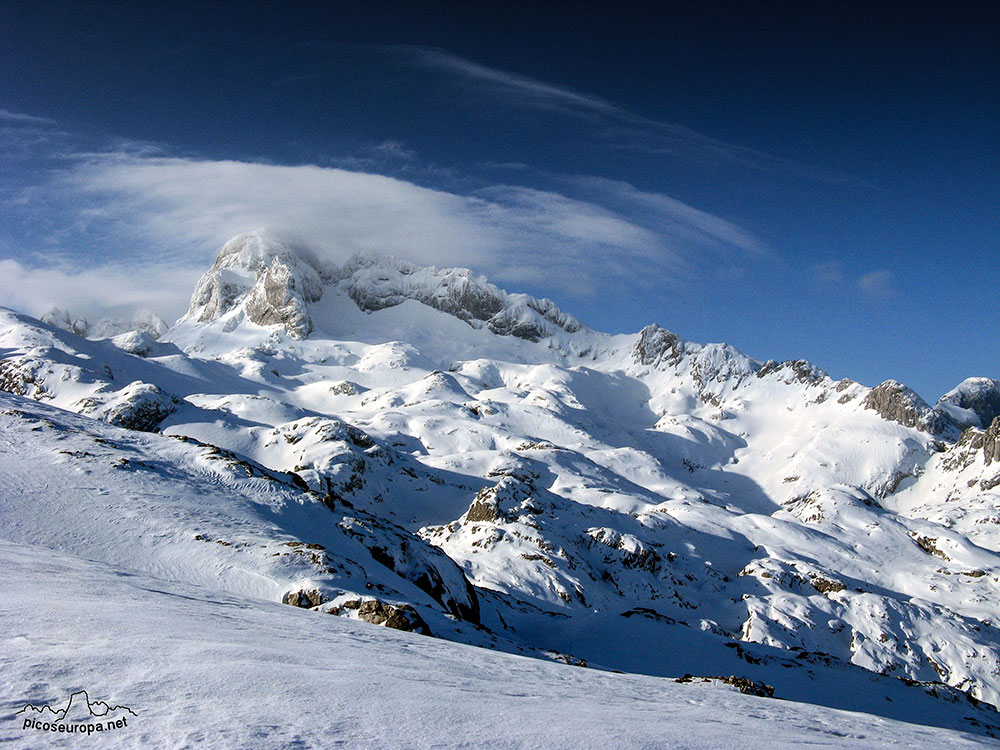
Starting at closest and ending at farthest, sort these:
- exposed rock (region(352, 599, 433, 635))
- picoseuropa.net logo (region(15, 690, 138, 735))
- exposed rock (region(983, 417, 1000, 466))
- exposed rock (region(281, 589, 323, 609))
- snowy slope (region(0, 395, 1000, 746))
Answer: picoseuropa.net logo (region(15, 690, 138, 735)) → snowy slope (region(0, 395, 1000, 746)) → exposed rock (region(352, 599, 433, 635)) → exposed rock (region(281, 589, 323, 609)) → exposed rock (region(983, 417, 1000, 466))

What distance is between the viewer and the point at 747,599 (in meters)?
98.6

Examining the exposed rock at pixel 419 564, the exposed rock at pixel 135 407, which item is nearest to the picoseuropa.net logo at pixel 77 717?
the exposed rock at pixel 419 564

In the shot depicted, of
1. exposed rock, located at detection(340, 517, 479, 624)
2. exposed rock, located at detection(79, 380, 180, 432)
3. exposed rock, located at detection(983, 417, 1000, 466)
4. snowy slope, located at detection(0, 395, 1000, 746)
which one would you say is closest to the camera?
snowy slope, located at detection(0, 395, 1000, 746)

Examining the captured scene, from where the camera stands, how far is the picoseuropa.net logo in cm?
772

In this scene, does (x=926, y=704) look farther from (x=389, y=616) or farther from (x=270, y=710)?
(x=270, y=710)

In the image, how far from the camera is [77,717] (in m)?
8.07

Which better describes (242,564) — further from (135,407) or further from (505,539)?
(135,407)

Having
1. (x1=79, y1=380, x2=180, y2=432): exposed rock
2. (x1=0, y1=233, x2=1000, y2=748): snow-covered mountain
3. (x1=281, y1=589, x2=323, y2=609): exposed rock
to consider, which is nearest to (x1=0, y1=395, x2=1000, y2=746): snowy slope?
(x1=281, y1=589, x2=323, y2=609): exposed rock

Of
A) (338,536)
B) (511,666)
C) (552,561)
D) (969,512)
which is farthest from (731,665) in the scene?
(969,512)

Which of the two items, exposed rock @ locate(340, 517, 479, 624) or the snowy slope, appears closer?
the snowy slope

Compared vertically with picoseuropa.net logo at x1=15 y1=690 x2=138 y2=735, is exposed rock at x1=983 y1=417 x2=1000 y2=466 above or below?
above

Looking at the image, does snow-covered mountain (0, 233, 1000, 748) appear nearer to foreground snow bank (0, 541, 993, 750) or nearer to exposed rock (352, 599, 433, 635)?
exposed rock (352, 599, 433, 635)

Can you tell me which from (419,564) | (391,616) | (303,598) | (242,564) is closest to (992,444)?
(419,564)

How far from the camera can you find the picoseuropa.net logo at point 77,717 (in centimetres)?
772
